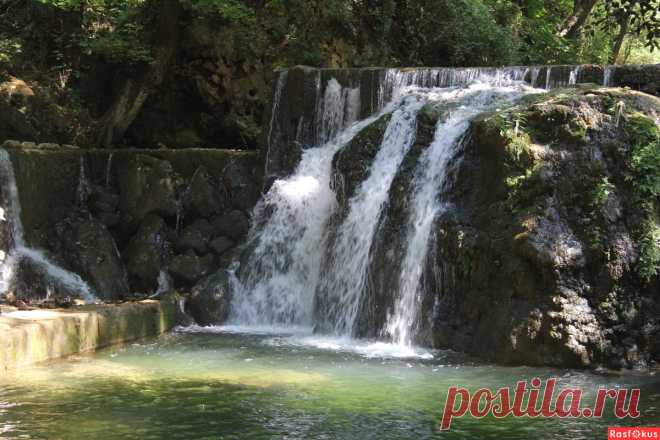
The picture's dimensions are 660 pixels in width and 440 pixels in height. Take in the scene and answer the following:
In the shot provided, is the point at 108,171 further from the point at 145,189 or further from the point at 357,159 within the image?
Answer: the point at 357,159

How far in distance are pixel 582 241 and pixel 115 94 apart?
10.2 meters

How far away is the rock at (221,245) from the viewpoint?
11.8 metres

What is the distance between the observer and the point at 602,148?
8617mm

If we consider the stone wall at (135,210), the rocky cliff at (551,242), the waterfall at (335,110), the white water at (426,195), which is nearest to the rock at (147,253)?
the stone wall at (135,210)

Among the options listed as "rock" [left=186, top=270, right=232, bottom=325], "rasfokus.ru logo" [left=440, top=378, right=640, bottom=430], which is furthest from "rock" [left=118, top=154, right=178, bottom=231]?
"rasfokus.ru logo" [left=440, top=378, right=640, bottom=430]

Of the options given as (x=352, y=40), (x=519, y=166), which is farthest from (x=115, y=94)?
(x=519, y=166)

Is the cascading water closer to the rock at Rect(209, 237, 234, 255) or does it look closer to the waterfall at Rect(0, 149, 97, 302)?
the rock at Rect(209, 237, 234, 255)

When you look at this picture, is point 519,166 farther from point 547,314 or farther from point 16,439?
point 16,439

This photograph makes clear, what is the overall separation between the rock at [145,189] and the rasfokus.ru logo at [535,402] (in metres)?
6.71

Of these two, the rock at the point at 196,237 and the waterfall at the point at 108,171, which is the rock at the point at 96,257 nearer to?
the waterfall at the point at 108,171

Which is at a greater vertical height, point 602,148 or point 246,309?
point 602,148

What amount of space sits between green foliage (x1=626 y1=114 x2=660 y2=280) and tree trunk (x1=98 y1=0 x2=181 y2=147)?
30.6 feet

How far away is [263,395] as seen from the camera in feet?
21.5

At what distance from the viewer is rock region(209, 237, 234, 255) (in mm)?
11820
